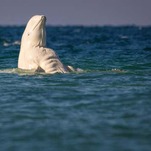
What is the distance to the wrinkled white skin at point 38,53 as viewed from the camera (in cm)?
1805

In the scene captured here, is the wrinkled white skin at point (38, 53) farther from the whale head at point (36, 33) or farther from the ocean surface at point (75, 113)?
the ocean surface at point (75, 113)

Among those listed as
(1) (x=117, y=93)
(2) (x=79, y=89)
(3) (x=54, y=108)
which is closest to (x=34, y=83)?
(2) (x=79, y=89)

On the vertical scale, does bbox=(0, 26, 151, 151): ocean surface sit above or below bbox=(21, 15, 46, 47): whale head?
below

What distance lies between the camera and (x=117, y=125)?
1045 centimetres

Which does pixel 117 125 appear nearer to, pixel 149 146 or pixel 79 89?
pixel 149 146

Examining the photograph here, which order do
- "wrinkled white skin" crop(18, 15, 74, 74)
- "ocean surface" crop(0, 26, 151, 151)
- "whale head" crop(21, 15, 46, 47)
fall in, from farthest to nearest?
"whale head" crop(21, 15, 46, 47)
"wrinkled white skin" crop(18, 15, 74, 74)
"ocean surface" crop(0, 26, 151, 151)

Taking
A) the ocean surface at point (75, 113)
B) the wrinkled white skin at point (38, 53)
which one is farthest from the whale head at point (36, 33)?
the ocean surface at point (75, 113)

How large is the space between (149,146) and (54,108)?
3.37 metres

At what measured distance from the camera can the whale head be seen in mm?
18781

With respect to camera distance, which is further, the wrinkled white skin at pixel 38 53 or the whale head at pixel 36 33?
the whale head at pixel 36 33

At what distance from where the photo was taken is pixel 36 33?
18.8m

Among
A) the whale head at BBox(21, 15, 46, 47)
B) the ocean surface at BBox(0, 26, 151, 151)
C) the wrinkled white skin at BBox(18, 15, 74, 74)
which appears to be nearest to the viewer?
the ocean surface at BBox(0, 26, 151, 151)

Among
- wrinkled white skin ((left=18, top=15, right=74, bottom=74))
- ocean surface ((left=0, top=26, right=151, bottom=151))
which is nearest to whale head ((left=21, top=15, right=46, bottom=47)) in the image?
wrinkled white skin ((left=18, top=15, right=74, bottom=74))

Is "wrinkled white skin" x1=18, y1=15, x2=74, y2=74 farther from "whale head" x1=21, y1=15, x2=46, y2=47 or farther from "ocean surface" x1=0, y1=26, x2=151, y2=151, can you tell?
"ocean surface" x1=0, y1=26, x2=151, y2=151
